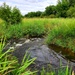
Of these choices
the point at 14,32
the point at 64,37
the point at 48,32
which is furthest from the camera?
the point at 14,32

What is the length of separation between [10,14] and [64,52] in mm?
9707

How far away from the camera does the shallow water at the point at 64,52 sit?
9.22 m

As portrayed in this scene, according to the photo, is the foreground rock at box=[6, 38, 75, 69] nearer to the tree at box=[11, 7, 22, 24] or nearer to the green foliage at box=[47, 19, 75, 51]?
the green foliage at box=[47, 19, 75, 51]

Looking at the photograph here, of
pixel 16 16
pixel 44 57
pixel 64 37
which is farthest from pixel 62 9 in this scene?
pixel 44 57

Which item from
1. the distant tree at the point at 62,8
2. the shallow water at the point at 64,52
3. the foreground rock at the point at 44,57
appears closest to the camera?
the foreground rock at the point at 44,57

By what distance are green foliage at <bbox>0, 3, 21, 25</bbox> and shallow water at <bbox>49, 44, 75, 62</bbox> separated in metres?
8.09

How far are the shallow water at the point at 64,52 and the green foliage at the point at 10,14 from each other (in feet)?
26.5

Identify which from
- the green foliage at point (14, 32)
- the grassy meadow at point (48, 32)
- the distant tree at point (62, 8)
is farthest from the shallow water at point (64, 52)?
the distant tree at point (62, 8)

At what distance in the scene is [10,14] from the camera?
1878 cm

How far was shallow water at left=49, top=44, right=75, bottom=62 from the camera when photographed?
363 inches

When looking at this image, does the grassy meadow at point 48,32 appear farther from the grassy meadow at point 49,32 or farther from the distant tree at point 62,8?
the distant tree at point 62,8

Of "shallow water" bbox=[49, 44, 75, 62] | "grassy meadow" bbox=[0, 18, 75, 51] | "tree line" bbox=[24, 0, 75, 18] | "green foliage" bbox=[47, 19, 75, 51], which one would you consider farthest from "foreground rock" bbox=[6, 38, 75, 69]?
"tree line" bbox=[24, 0, 75, 18]

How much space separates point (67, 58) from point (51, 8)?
1994 inches

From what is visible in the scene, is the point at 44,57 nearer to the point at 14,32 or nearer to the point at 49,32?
the point at 49,32
